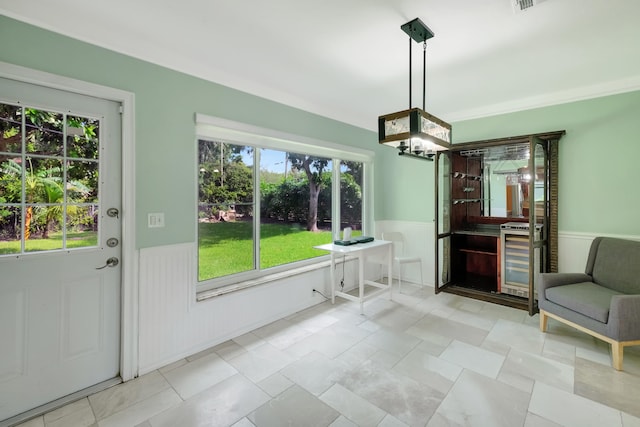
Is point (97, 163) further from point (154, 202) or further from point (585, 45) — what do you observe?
point (585, 45)

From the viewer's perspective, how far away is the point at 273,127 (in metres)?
3.13

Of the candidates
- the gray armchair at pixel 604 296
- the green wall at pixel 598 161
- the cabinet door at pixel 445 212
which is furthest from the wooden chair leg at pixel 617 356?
the cabinet door at pixel 445 212

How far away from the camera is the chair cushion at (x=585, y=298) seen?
237cm

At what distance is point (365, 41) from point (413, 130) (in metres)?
0.93

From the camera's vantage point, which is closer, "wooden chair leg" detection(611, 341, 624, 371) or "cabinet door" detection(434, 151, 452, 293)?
"wooden chair leg" detection(611, 341, 624, 371)

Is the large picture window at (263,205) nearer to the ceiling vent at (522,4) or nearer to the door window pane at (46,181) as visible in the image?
the door window pane at (46,181)

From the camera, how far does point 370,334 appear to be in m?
2.84

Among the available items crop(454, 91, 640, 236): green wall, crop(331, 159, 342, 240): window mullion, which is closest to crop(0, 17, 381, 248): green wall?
crop(331, 159, 342, 240): window mullion

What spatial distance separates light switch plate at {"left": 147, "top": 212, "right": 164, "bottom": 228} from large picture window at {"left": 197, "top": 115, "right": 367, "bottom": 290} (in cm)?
43

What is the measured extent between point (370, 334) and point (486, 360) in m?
1.01

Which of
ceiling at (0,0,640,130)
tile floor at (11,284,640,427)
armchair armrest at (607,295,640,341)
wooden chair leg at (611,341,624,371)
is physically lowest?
tile floor at (11,284,640,427)

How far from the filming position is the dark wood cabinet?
11.1 feet

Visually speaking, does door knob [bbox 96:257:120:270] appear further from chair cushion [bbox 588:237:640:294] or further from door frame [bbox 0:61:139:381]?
chair cushion [bbox 588:237:640:294]

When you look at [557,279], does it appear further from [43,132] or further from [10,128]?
[10,128]
